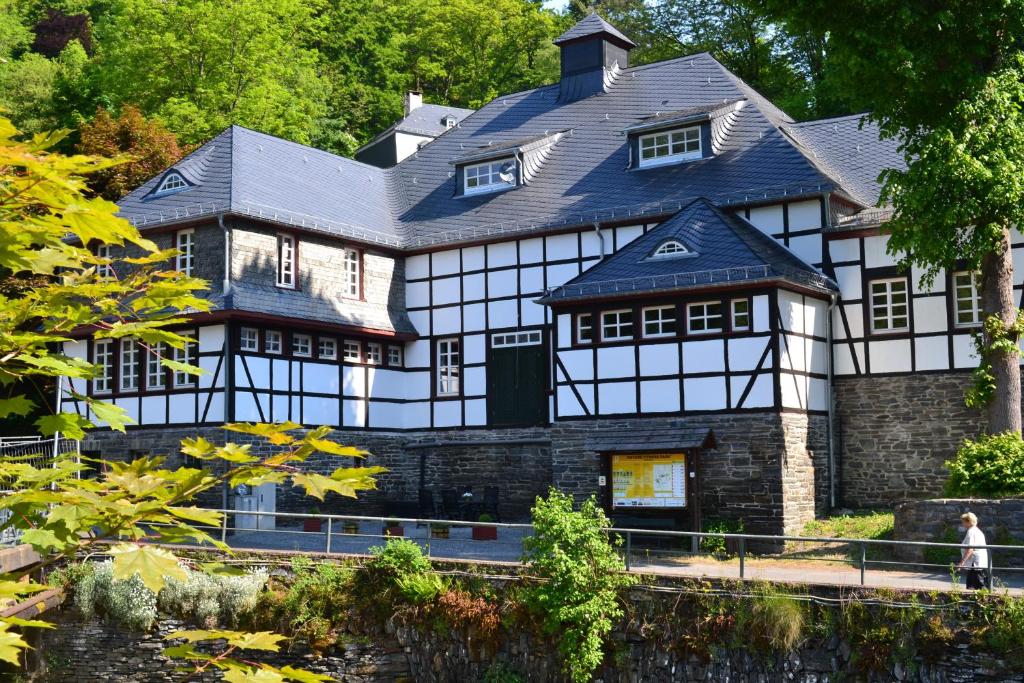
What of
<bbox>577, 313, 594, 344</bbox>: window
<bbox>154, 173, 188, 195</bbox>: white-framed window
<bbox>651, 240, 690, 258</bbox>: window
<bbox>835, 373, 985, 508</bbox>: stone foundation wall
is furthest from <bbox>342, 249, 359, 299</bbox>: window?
<bbox>835, 373, 985, 508</bbox>: stone foundation wall

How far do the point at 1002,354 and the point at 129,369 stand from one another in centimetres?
1670

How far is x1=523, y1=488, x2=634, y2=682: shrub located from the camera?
50.8 ft

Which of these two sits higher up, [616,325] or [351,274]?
[351,274]

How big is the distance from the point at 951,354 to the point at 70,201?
20.4m

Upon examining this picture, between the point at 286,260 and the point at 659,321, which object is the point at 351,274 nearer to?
the point at 286,260

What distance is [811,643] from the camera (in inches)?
566

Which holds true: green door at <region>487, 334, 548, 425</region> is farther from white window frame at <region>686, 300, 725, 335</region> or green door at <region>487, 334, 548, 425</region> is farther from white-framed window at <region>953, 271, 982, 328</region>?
white-framed window at <region>953, 271, 982, 328</region>

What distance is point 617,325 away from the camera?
74.2ft

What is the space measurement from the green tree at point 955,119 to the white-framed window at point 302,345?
37.4 feet

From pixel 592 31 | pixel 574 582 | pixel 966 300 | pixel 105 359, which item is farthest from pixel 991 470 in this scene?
pixel 105 359

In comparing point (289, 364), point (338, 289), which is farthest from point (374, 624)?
point (338, 289)

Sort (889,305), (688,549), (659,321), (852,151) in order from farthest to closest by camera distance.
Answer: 1. (852,151)
2. (889,305)
3. (659,321)
4. (688,549)

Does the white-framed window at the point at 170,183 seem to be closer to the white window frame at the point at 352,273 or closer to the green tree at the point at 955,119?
the white window frame at the point at 352,273

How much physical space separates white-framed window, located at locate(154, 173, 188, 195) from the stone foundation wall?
14177mm
